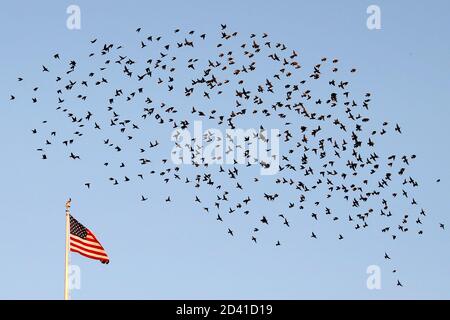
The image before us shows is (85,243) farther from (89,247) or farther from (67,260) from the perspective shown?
(67,260)

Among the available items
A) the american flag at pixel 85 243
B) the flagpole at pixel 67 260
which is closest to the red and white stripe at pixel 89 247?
the american flag at pixel 85 243

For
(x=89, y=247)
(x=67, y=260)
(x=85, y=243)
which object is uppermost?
(x=85, y=243)

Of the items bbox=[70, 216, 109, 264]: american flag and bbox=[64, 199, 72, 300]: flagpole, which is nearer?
bbox=[64, 199, 72, 300]: flagpole

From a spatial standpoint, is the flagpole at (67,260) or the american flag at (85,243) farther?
the american flag at (85,243)

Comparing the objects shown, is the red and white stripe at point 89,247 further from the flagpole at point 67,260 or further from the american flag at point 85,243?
the flagpole at point 67,260

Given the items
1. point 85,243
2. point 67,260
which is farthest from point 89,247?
point 67,260

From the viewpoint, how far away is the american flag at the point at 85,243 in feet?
199

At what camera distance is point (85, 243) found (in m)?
61.2

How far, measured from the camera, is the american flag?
60.7 m

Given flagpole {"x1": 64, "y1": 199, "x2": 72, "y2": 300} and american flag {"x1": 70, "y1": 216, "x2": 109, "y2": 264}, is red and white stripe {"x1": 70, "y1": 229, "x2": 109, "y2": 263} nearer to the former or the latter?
american flag {"x1": 70, "y1": 216, "x2": 109, "y2": 264}

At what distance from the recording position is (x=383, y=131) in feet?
220

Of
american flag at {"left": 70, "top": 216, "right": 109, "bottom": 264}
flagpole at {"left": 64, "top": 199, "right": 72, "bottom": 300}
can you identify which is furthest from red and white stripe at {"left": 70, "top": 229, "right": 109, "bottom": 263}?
flagpole at {"left": 64, "top": 199, "right": 72, "bottom": 300}
